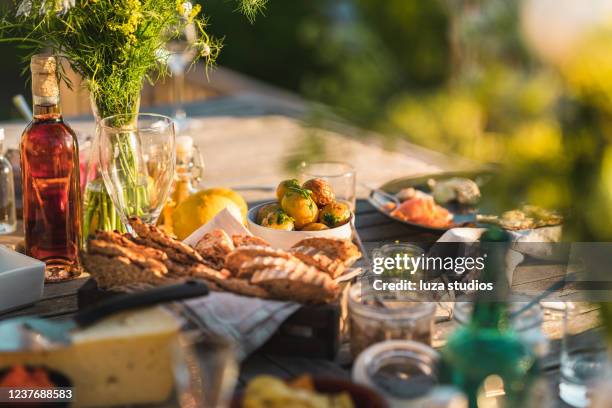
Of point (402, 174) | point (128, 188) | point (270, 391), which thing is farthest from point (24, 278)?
point (402, 174)

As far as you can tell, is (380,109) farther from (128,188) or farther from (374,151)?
(374,151)

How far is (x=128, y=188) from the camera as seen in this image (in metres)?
1.62

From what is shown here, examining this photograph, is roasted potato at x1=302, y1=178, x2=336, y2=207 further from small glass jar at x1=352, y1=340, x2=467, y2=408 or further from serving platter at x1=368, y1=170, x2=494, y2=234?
small glass jar at x1=352, y1=340, x2=467, y2=408

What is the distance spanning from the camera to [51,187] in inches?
63.0

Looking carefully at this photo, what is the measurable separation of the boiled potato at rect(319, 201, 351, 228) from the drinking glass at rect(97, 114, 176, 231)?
0.29 metres

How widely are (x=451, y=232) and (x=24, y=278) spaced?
2.51 feet

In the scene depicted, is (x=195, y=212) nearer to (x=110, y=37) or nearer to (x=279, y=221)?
(x=279, y=221)

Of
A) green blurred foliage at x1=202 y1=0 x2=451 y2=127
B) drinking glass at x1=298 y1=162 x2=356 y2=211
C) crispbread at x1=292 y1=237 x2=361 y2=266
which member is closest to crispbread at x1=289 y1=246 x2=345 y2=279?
crispbread at x1=292 y1=237 x2=361 y2=266

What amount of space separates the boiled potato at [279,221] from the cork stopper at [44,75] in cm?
44

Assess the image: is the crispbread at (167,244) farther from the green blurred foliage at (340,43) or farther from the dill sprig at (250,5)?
the green blurred foliage at (340,43)

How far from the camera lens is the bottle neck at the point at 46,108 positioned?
5.08 feet

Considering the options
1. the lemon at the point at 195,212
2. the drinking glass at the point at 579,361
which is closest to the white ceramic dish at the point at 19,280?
the lemon at the point at 195,212

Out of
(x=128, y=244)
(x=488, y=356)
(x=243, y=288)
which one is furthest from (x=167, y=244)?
(x=488, y=356)

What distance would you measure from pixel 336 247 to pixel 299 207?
0.61ft
